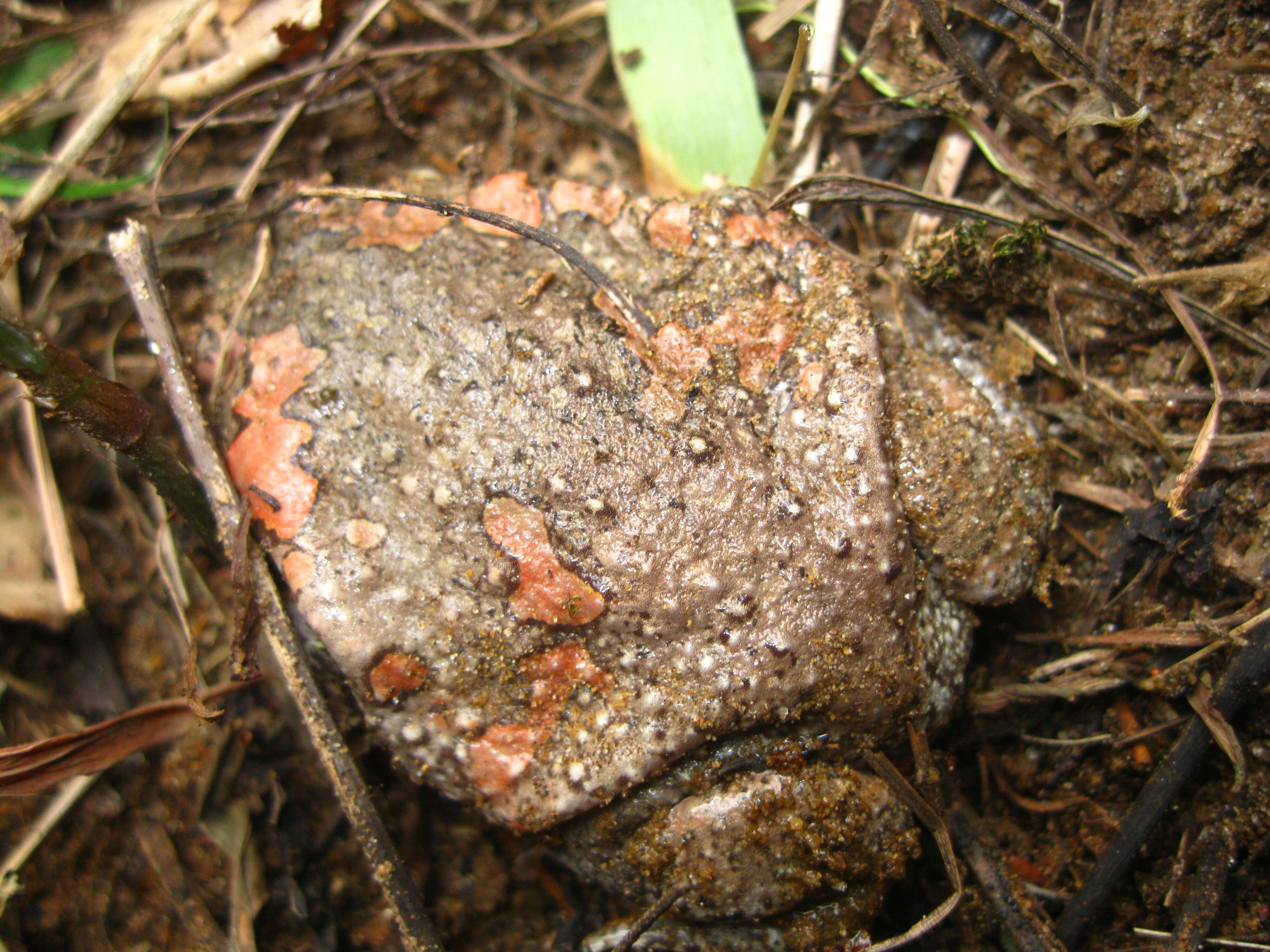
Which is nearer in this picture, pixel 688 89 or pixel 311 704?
pixel 311 704

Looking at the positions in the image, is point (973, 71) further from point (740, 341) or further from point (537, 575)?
point (537, 575)

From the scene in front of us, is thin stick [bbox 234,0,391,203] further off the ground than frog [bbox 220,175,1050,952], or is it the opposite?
thin stick [bbox 234,0,391,203]

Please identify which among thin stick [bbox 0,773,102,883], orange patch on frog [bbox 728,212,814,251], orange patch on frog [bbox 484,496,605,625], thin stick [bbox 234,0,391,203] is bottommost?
thin stick [bbox 0,773,102,883]

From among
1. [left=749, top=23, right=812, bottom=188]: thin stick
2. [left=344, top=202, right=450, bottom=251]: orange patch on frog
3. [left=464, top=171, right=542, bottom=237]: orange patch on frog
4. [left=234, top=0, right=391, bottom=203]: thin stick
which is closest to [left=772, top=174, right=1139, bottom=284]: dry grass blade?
[left=749, top=23, right=812, bottom=188]: thin stick

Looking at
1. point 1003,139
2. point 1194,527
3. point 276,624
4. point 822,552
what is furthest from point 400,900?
point 1003,139

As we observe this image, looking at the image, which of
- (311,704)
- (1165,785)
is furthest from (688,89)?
(1165,785)

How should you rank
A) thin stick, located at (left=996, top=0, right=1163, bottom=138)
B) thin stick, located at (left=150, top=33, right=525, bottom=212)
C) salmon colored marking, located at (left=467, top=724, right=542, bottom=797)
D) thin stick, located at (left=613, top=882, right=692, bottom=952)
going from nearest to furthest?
thin stick, located at (left=613, top=882, right=692, bottom=952) < salmon colored marking, located at (left=467, top=724, right=542, bottom=797) < thin stick, located at (left=996, top=0, right=1163, bottom=138) < thin stick, located at (left=150, top=33, right=525, bottom=212)

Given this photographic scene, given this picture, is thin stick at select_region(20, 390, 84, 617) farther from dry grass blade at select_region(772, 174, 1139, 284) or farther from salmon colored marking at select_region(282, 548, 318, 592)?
dry grass blade at select_region(772, 174, 1139, 284)
